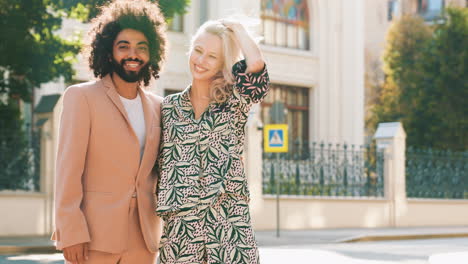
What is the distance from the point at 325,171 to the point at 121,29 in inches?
679

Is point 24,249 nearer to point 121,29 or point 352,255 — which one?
point 352,255

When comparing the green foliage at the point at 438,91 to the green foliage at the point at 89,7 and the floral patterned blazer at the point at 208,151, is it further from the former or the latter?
the floral patterned blazer at the point at 208,151

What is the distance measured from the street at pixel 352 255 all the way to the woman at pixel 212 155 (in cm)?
647

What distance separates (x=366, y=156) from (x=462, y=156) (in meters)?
4.67

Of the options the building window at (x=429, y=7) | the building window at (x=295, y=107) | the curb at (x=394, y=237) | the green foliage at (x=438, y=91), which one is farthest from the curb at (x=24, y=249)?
the building window at (x=429, y=7)

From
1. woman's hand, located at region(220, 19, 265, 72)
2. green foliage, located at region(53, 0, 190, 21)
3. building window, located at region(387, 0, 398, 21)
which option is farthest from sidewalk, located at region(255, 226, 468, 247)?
building window, located at region(387, 0, 398, 21)

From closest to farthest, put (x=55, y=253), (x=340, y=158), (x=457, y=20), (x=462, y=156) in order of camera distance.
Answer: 1. (x=55, y=253)
2. (x=340, y=158)
3. (x=462, y=156)
4. (x=457, y=20)

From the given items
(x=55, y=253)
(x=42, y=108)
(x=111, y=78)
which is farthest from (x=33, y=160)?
(x=111, y=78)

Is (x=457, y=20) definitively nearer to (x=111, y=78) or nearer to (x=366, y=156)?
(x=366, y=156)

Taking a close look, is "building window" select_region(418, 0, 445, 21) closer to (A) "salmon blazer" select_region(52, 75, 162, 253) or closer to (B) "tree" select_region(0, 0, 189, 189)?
(B) "tree" select_region(0, 0, 189, 189)

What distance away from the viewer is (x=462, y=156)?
82.4ft

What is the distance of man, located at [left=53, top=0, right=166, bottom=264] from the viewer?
367cm

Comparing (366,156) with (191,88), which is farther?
(366,156)

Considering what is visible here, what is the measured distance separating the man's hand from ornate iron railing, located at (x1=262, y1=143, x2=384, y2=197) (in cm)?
1472
